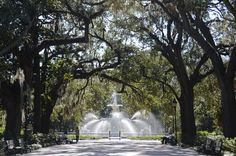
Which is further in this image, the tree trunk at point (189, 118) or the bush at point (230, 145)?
the tree trunk at point (189, 118)

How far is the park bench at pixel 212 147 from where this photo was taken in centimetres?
2102

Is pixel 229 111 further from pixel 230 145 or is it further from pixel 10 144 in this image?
pixel 10 144

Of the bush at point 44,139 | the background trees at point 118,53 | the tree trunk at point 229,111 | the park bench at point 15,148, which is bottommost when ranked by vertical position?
the park bench at point 15,148

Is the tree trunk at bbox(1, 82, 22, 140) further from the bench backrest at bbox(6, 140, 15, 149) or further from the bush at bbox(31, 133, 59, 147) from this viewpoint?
the bench backrest at bbox(6, 140, 15, 149)

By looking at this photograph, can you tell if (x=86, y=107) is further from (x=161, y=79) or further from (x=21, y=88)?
(x=21, y=88)

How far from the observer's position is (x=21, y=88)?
27922 mm

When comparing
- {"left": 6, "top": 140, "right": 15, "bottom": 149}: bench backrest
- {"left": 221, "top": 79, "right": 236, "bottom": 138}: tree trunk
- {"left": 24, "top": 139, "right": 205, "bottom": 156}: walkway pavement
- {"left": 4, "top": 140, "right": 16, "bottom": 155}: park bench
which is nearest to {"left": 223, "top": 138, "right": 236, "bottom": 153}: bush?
{"left": 221, "top": 79, "right": 236, "bottom": 138}: tree trunk

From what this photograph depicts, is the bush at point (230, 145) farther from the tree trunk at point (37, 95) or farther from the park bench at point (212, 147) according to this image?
the tree trunk at point (37, 95)

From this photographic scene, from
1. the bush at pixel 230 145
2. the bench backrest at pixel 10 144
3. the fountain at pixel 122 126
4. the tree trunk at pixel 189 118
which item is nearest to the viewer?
the bush at pixel 230 145

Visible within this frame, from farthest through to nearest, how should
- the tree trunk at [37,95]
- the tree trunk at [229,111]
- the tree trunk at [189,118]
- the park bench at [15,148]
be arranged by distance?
the tree trunk at [189,118], the tree trunk at [37,95], the tree trunk at [229,111], the park bench at [15,148]

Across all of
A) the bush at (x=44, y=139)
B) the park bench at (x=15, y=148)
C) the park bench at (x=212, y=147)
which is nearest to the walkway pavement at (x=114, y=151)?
the park bench at (x=15, y=148)

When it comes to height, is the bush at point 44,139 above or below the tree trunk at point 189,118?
below

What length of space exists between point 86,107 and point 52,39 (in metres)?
24.5

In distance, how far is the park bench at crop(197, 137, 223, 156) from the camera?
68.9 ft
